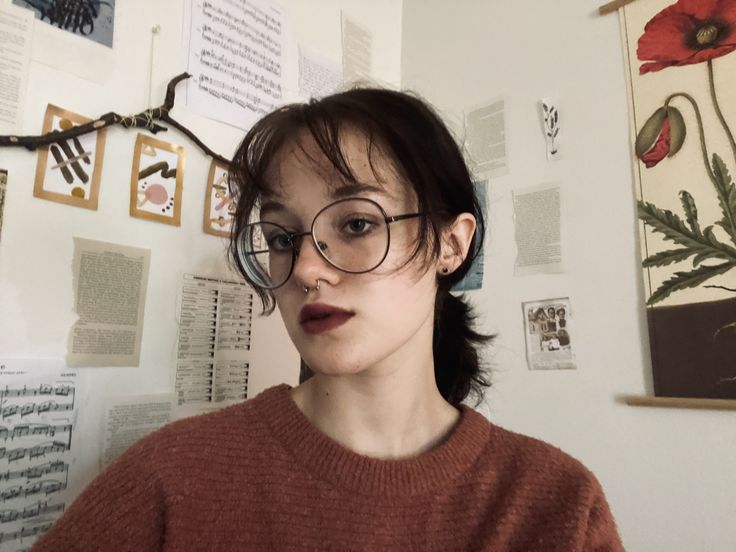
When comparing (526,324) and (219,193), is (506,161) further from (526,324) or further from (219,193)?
(219,193)

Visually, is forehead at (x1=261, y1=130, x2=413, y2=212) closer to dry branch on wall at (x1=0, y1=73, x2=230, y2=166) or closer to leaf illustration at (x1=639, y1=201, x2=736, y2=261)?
dry branch on wall at (x1=0, y1=73, x2=230, y2=166)

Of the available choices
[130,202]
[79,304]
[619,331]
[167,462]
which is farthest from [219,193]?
[619,331]

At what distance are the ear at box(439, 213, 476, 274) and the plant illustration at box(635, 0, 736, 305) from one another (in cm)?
56

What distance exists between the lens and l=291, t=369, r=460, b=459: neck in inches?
33.4

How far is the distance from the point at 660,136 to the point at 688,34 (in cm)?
24

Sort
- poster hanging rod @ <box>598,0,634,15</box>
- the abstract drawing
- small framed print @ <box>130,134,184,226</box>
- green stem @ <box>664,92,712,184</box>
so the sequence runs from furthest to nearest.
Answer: poster hanging rod @ <box>598,0,634,15</box>
green stem @ <box>664,92,712,184</box>
small framed print @ <box>130,134,184,226</box>
the abstract drawing

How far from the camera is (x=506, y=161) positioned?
4.97 feet

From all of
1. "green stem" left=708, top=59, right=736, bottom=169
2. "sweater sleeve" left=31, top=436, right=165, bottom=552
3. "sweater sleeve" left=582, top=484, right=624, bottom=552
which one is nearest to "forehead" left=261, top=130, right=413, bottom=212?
"sweater sleeve" left=31, top=436, right=165, bottom=552

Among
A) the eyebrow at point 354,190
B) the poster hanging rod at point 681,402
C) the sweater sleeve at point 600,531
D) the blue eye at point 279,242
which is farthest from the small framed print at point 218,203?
the poster hanging rod at point 681,402

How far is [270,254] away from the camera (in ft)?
2.76

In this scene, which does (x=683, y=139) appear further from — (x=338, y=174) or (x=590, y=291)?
(x=338, y=174)

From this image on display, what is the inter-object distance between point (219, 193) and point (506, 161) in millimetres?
832

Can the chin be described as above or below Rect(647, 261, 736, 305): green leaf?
below

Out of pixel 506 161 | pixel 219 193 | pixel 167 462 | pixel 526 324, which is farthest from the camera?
pixel 506 161
